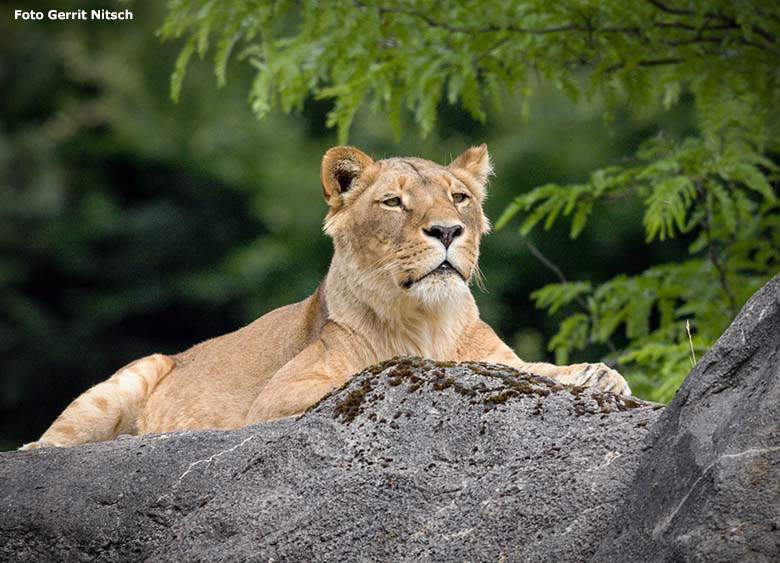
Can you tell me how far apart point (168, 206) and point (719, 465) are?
840 inches

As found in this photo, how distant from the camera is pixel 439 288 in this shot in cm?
584

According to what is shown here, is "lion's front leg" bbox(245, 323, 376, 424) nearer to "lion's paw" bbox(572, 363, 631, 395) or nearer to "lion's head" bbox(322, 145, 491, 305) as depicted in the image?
"lion's head" bbox(322, 145, 491, 305)

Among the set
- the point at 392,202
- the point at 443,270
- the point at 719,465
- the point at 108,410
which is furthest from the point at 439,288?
the point at 719,465

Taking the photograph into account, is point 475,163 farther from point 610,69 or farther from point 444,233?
point 610,69

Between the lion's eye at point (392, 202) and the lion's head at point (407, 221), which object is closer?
the lion's head at point (407, 221)

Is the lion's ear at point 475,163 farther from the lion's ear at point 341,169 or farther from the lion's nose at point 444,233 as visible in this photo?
the lion's nose at point 444,233

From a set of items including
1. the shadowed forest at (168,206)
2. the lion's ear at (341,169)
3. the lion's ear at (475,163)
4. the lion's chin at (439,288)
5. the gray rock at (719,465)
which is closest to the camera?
the gray rock at (719,465)

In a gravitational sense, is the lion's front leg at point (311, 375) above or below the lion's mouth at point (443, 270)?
below

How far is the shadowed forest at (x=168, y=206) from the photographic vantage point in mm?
21328

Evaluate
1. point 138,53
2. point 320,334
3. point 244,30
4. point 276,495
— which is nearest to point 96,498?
point 276,495

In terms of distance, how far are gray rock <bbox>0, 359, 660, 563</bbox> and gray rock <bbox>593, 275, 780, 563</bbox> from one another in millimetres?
177

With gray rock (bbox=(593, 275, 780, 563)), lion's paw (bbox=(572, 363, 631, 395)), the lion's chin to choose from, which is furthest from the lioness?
gray rock (bbox=(593, 275, 780, 563))

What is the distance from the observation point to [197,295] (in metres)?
22.7

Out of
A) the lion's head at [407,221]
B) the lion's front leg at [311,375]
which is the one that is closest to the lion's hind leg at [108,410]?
the lion's front leg at [311,375]
